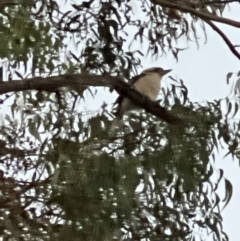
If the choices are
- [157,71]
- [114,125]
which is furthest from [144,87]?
[114,125]

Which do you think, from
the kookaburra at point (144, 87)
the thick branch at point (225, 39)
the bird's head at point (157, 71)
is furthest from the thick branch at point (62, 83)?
the bird's head at point (157, 71)

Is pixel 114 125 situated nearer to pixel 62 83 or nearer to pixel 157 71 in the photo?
pixel 62 83

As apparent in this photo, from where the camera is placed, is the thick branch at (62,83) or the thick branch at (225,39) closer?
the thick branch at (62,83)

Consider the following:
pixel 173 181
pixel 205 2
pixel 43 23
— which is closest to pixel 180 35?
pixel 205 2

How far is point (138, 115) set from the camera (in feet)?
8.33

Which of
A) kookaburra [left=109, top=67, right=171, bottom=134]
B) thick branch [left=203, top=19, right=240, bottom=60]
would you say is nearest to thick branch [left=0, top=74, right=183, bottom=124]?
kookaburra [left=109, top=67, right=171, bottom=134]

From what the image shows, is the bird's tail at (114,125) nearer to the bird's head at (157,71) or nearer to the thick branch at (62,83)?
the thick branch at (62,83)

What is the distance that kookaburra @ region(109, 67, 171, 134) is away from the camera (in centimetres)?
244

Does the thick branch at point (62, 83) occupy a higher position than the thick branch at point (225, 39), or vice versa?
the thick branch at point (225, 39)

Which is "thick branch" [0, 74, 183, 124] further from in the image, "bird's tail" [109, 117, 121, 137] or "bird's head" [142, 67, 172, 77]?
"bird's head" [142, 67, 172, 77]

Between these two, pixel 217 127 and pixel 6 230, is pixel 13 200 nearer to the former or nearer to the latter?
pixel 6 230

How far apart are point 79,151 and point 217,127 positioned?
559mm

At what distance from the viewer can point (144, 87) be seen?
282 centimetres

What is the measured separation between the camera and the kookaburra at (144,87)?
8.01 feet
